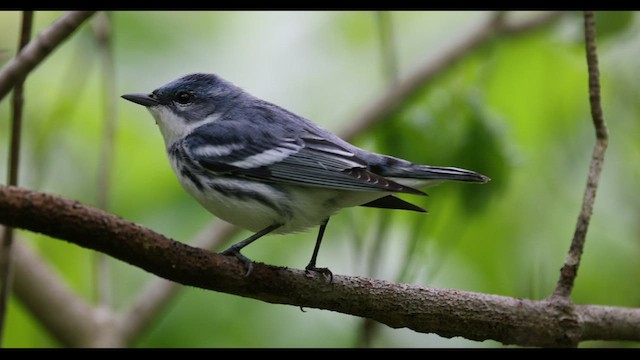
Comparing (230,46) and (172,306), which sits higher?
(230,46)

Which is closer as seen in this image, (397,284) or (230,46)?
(397,284)

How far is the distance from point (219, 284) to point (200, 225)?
7.45 ft

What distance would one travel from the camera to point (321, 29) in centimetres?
538

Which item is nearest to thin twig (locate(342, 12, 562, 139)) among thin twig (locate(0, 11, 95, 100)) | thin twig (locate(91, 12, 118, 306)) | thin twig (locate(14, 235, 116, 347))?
thin twig (locate(91, 12, 118, 306))

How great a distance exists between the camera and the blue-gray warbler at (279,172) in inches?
116

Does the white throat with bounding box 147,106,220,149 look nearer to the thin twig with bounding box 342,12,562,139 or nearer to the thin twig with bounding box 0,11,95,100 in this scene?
the thin twig with bounding box 0,11,95,100

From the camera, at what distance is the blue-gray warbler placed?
116 inches

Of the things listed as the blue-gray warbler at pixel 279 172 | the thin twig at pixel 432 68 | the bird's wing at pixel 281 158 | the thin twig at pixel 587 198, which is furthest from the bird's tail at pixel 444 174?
the thin twig at pixel 432 68

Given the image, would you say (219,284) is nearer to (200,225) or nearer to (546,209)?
(200,225)

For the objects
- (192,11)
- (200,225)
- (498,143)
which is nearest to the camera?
(498,143)

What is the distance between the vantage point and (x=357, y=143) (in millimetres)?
4773

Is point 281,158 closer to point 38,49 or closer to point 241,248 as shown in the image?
point 241,248

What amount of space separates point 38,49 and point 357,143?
7.75 ft
